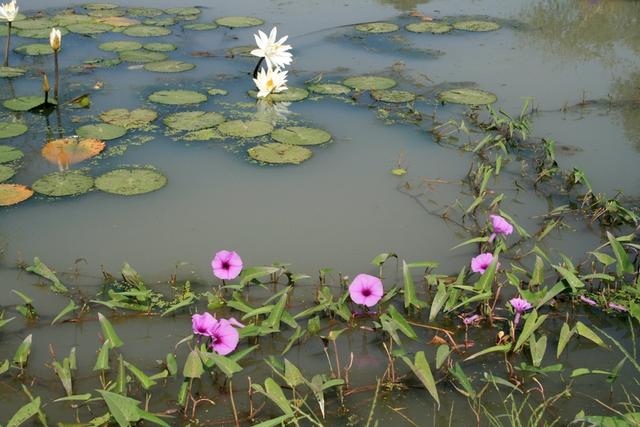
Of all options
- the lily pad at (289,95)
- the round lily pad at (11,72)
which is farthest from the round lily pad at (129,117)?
the round lily pad at (11,72)

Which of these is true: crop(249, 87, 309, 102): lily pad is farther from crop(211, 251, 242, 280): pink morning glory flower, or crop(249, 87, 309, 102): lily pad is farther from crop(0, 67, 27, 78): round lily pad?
crop(211, 251, 242, 280): pink morning glory flower

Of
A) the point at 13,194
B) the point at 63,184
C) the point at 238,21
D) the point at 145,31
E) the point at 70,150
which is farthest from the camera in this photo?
the point at 238,21

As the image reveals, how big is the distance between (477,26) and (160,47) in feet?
7.36

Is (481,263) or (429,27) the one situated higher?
(429,27)

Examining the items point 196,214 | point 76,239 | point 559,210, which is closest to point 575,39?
point 559,210

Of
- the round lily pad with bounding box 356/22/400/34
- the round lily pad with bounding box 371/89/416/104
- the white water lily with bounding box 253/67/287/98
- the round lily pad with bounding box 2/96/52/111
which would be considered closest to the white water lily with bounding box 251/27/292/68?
the white water lily with bounding box 253/67/287/98

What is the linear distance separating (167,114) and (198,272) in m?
1.40

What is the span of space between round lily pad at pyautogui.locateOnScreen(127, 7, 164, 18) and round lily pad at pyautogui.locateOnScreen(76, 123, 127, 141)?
204 cm

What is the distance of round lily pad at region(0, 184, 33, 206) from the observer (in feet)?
8.71

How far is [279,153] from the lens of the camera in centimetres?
310

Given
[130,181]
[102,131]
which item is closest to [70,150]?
[102,131]

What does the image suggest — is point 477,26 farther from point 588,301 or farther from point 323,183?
point 588,301

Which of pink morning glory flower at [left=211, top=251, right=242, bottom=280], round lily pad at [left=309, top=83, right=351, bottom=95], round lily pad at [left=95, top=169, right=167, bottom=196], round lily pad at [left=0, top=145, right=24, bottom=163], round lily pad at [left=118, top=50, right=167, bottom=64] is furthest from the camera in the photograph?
round lily pad at [left=118, top=50, right=167, bottom=64]

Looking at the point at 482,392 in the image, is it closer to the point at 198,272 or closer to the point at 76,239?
the point at 198,272
